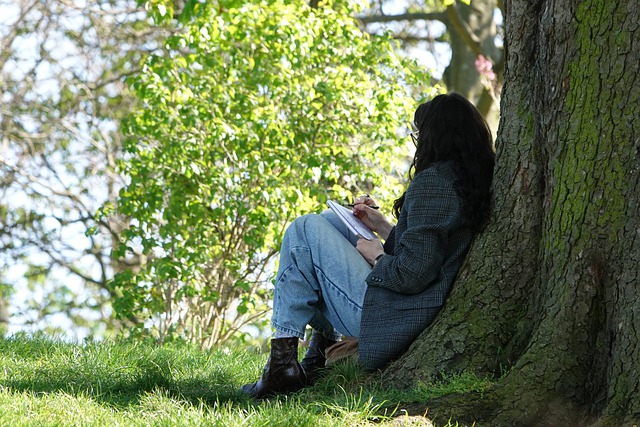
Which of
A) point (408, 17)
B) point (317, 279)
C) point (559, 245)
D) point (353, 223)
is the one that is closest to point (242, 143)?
point (353, 223)

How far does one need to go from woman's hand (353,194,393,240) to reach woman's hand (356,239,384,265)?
0.36 meters

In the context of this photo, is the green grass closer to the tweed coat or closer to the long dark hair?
the tweed coat

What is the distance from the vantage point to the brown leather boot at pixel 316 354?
4.38 m

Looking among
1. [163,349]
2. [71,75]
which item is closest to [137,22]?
[71,75]

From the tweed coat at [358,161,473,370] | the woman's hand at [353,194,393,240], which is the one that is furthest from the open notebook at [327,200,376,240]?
the tweed coat at [358,161,473,370]

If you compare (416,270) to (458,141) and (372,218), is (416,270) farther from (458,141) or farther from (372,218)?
(372,218)

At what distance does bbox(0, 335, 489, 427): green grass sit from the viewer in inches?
126

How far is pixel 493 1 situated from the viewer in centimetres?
1253

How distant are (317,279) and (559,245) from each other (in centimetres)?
121

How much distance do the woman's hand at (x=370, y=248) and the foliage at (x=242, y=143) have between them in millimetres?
3378

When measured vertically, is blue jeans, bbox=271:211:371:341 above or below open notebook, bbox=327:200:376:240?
below

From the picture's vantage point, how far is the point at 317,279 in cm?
410

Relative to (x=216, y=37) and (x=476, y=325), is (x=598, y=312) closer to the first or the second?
(x=476, y=325)

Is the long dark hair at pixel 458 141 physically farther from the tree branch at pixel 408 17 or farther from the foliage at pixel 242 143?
the tree branch at pixel 408 17
